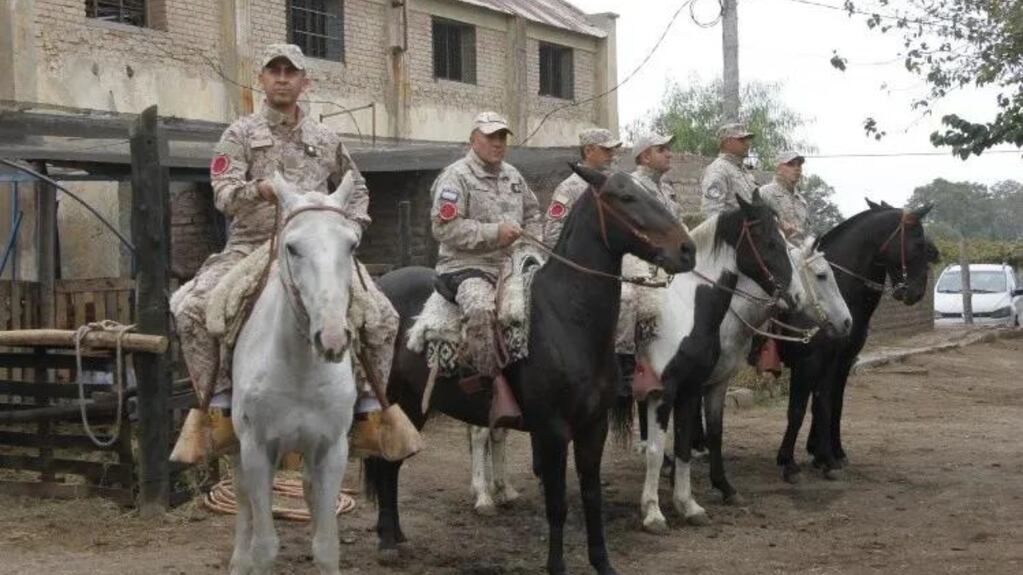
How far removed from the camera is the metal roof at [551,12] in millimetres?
23750

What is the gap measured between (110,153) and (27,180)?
1732 mm

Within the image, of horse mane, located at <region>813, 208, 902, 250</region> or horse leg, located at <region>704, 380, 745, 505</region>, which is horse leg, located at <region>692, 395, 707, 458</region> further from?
horse mane, located at <region>813, 208, 902, 250</region>

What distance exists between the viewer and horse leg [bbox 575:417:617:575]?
719cm

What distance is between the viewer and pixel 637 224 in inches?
283

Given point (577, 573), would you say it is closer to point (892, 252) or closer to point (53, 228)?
point (892, 252)

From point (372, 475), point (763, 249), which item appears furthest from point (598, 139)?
point (372, 475)

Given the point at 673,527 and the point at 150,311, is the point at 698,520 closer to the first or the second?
the point at 673,527

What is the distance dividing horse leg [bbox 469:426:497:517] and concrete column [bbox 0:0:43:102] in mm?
8170

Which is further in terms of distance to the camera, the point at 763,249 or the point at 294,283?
the point at 763,249

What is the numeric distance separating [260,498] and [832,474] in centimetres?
607

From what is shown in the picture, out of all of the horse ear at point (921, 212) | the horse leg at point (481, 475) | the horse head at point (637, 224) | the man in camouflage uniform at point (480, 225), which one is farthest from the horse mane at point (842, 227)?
the horse head at point (637, 224)

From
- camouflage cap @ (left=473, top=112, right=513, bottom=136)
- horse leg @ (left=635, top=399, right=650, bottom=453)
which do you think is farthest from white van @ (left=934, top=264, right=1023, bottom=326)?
camouflage cap @ (left=473, top=112, right=513, bottom=136)

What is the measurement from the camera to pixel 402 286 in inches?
328

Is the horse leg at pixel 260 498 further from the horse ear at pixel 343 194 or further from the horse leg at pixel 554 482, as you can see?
the horse leg at pixel 554 482
